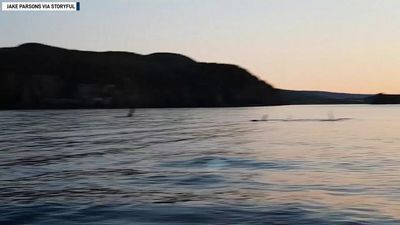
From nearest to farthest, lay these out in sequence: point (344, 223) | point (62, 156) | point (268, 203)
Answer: point (344, 223) < point (268, 203) < point (62, 156)

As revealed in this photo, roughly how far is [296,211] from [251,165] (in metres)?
13.0

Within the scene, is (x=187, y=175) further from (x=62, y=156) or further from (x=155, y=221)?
(x=62, y=156)

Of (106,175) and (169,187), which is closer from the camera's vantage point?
(169,187)

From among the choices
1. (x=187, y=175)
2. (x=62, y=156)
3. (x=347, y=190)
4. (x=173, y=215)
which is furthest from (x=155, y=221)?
(x=62, y=156)

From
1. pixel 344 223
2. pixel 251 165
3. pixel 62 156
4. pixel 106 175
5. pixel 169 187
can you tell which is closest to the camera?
pixel 344 223

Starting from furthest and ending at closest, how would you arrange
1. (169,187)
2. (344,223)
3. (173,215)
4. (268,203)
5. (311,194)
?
(169,187), (311,194), (268,203), (173,215), (344,223)

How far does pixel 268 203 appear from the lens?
17.0 metres

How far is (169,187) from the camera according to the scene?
2064 cm

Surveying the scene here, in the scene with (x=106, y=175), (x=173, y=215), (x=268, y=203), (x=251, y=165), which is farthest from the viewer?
(x=251, y=165)

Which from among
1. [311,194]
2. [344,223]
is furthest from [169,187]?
[344,223]

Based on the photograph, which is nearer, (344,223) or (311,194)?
(344,223)

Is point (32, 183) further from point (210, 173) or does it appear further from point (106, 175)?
point (210, 173)

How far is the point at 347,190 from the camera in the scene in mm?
19766

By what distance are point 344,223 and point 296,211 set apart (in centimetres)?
180
